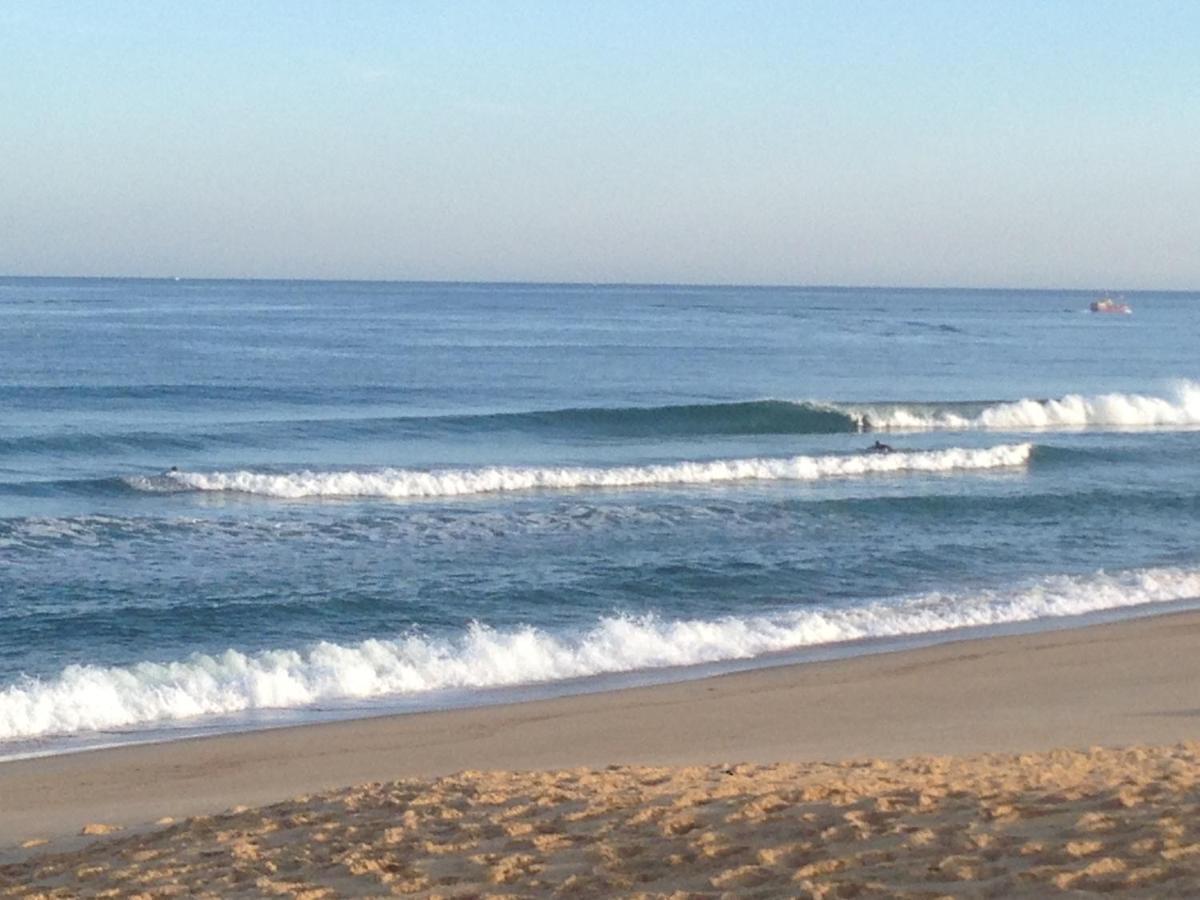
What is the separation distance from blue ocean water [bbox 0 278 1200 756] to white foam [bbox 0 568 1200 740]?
33 mm

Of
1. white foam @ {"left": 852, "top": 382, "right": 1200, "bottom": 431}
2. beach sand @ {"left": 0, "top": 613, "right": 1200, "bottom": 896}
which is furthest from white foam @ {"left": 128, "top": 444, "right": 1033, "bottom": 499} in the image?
beach sand @ {"left": 0, "top": 613, "right": 1200, "bottom": 896}

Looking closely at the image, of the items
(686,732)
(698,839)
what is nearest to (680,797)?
(698,839)

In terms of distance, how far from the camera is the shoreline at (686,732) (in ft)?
31.4

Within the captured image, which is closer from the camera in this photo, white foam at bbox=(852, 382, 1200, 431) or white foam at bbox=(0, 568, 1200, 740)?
white foam at bbox=(0, 568, 1200, 740)

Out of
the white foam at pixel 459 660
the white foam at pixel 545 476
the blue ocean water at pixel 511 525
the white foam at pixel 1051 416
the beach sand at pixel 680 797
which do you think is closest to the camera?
the beach sand at pixel 680 797

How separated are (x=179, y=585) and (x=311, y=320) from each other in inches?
2827

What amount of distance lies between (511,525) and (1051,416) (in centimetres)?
2121

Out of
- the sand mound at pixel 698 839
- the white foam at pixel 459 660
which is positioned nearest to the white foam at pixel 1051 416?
Result: the white foam at pixel 459 660

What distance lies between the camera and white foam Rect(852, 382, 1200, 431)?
120 ft

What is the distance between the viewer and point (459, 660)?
13.6 m

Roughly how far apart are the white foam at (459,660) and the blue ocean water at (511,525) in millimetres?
33

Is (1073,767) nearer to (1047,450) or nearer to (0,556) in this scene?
(0,556)

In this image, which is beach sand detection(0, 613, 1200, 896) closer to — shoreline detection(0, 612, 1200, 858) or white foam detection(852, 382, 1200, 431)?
shoreline detection(0, 612, 1200, 858)

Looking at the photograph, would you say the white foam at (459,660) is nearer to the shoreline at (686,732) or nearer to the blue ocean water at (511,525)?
the blue ocean water at (511,525)
